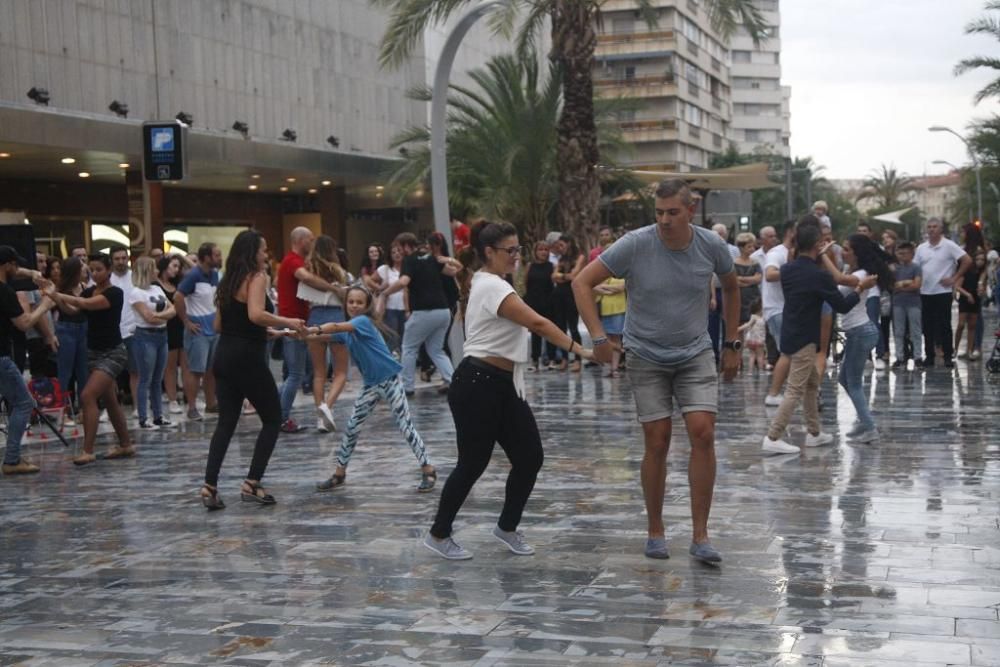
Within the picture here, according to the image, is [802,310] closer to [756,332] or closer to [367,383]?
[367,383]

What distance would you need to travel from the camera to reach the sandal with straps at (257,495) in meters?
8.71

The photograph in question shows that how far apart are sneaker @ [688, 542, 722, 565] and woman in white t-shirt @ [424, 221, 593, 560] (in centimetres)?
87

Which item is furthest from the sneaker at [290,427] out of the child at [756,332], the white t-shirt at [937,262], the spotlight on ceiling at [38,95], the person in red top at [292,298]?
the spotlight on ceiling at [38,95]

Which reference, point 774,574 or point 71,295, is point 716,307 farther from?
point 774,574

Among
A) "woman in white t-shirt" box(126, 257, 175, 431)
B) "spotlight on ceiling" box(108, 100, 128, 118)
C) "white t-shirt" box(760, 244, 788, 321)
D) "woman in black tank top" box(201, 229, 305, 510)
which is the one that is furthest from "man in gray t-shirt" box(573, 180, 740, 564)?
"spotlight on ceiling" box(108, 100, 128, 118)

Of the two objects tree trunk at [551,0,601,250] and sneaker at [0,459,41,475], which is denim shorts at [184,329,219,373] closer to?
sneaker at [0,459,41,475]

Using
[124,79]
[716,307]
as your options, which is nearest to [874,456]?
[716,307]

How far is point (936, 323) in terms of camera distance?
18.0m

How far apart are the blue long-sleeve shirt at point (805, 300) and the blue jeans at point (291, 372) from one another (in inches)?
188

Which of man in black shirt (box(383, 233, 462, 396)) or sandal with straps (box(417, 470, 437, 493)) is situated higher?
man in black shirt (box(383, 233, 462, 396))

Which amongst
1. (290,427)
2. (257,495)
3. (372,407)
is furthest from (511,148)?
(257,495)

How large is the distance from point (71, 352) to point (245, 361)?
201 inches

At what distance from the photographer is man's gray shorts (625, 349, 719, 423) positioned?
6.72 m

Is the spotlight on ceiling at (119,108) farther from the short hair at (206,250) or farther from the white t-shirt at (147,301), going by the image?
the short hair at (206,250)
